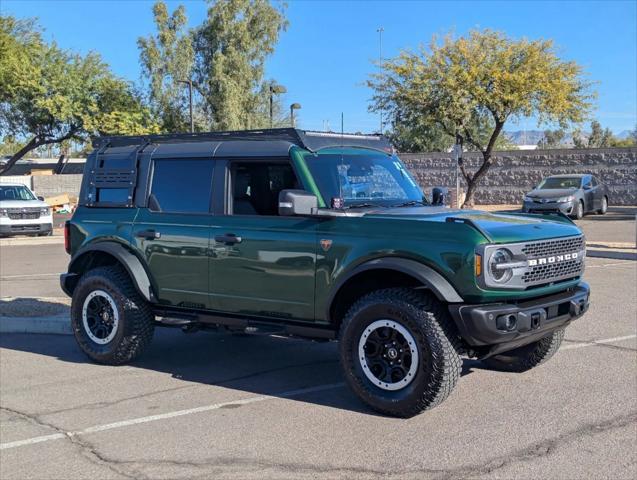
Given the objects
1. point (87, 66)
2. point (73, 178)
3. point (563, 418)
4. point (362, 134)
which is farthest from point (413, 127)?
point (563, 418)

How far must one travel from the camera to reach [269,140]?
21.0ft

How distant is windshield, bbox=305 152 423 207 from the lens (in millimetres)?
6141

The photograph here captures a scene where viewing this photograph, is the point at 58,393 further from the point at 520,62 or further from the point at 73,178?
the point at 73,178

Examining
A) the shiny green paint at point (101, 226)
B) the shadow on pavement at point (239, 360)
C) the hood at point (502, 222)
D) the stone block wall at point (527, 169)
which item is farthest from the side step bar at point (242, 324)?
the stone block wall at point (527, 169)

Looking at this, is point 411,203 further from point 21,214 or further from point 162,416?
point 21,214

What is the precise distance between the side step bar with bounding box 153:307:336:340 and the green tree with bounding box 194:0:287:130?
126ft

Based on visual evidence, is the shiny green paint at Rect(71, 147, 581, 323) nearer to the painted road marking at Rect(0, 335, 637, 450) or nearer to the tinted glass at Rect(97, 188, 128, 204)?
the tinted glass at Rect(97, 188, 128, 204)

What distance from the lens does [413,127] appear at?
107 ft

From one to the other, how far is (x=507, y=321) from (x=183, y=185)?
3299mm

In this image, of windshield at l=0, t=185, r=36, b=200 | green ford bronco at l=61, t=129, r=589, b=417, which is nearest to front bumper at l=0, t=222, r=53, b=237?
windshield at l=0, t=185, r=36, b=200

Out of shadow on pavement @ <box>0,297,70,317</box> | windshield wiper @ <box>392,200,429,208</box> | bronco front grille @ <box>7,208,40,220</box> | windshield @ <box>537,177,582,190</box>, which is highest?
windshield @ <box>537,177,582,190</box>

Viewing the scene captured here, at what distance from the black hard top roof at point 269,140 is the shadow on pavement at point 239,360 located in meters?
2.04

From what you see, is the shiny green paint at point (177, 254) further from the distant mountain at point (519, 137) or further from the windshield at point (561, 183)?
the distant mountain at point (519, 137)

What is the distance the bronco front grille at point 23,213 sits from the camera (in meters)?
21.9
